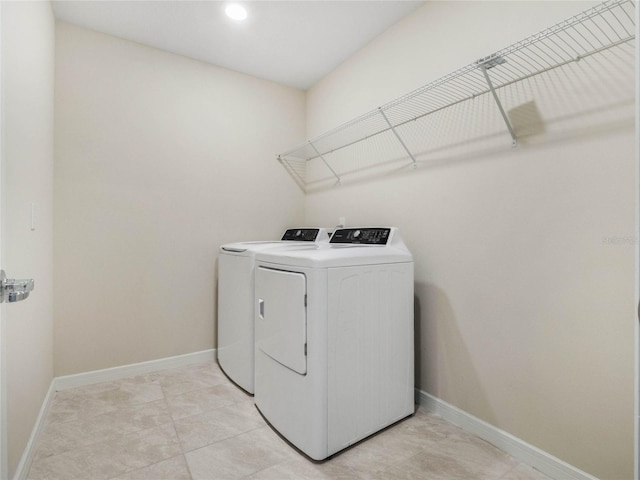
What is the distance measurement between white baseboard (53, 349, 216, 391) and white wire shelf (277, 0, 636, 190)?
1.89m

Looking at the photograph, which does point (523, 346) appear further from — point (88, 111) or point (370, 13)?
point (88, 111)

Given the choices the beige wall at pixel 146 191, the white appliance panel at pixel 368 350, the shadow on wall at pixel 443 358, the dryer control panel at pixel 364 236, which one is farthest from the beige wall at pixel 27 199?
the shadow on wall at pixel 443 358

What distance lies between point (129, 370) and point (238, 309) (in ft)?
3.33

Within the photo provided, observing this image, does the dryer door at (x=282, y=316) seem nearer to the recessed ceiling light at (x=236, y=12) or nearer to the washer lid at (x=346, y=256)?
the washer lid at (x=346, y=256)

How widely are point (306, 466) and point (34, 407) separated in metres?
1.38

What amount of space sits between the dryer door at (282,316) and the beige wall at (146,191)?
107 cm

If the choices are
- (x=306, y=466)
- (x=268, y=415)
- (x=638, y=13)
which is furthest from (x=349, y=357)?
(x=638, y=13)

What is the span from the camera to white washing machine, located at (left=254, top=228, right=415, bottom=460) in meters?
1.52

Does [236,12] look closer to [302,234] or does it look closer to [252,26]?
[252,26]

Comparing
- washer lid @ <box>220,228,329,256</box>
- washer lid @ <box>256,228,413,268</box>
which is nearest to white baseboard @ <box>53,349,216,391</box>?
washer lid @ <box>220,228,329,256</box>

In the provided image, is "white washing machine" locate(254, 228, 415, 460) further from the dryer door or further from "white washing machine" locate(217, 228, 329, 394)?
"white washing machine" locate(217, 228, 329, 394)

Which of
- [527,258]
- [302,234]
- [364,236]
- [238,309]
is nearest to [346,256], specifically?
[364,236]

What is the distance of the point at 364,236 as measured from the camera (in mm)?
2133

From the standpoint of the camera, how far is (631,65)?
48.8 inches
